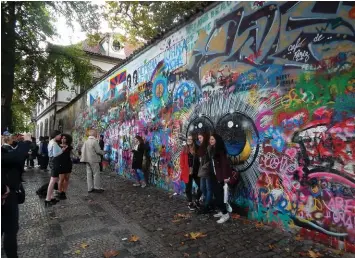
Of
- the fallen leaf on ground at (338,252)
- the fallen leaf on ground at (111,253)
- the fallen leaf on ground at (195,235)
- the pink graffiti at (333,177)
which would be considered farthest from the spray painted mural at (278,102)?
the fallen leaf on ground at (111,253)

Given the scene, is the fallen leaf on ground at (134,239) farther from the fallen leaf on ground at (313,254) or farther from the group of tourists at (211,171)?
the fallen leaf on ground at (313,254)

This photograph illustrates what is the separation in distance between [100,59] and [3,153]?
85.8ft

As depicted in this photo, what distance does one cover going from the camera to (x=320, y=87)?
4.09 m

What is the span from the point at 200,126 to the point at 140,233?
2.95m

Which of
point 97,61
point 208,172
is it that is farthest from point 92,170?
point 97,61

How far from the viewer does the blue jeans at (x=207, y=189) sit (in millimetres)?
5539

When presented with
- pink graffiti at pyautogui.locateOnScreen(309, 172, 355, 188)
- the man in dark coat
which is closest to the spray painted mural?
pink graffiti at pyautogui.locateOnScreen(309, 172, 355, 188)

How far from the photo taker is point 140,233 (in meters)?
4.72

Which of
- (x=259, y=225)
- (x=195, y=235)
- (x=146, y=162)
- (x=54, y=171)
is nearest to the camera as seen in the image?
(x=195, y=235)

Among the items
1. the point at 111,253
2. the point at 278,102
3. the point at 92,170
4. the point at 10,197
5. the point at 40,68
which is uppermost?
the point at 40,68

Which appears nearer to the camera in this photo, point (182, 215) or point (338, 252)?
point (338, 252)

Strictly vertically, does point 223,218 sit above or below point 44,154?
below

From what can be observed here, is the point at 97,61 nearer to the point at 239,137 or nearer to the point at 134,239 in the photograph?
the point at 239,137

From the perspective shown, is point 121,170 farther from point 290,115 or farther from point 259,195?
point 290,115
